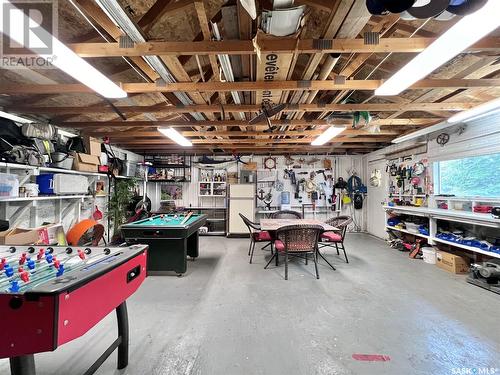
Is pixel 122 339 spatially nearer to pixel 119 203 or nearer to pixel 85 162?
pixel 85 162

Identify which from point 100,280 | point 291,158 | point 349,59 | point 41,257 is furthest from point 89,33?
point 291,158

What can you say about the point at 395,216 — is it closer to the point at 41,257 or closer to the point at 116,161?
the point at 41,257

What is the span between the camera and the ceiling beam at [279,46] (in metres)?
1.96

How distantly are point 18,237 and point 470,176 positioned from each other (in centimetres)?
717

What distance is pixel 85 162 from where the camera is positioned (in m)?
4.57

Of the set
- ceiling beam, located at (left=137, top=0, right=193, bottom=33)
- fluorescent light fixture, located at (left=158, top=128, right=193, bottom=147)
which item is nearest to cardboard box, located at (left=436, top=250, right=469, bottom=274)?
ceiling beam, located at (left=137, top=0, right=193, bottom=33)

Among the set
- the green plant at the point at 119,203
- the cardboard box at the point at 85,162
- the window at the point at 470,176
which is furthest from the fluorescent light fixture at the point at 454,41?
the green plant at the point at 119,203

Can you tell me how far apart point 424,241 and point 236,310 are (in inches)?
179

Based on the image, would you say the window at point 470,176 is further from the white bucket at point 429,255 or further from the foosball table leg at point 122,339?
the foosball table leg at point 122,339

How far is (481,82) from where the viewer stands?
266cm

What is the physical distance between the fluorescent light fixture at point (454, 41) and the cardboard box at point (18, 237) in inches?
193

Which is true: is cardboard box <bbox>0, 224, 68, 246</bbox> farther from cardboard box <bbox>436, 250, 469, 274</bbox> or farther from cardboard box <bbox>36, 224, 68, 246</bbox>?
cardboard box <bbox>436, 250, 469, 274</bbox>

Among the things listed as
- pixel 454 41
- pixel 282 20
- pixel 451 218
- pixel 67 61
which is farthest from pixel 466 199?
pixel 67 61

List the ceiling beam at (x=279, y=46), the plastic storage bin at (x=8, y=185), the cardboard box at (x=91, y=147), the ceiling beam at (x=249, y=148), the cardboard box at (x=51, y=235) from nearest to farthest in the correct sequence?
the ceiling beam at (x=279, y=46)
the plastic storage bin at (x=8, y=185)
the cardboard box at (x=51, y=235)
the cardboard box at (x=91, y=147)
the ceiling beam at (x=249, y=148)
